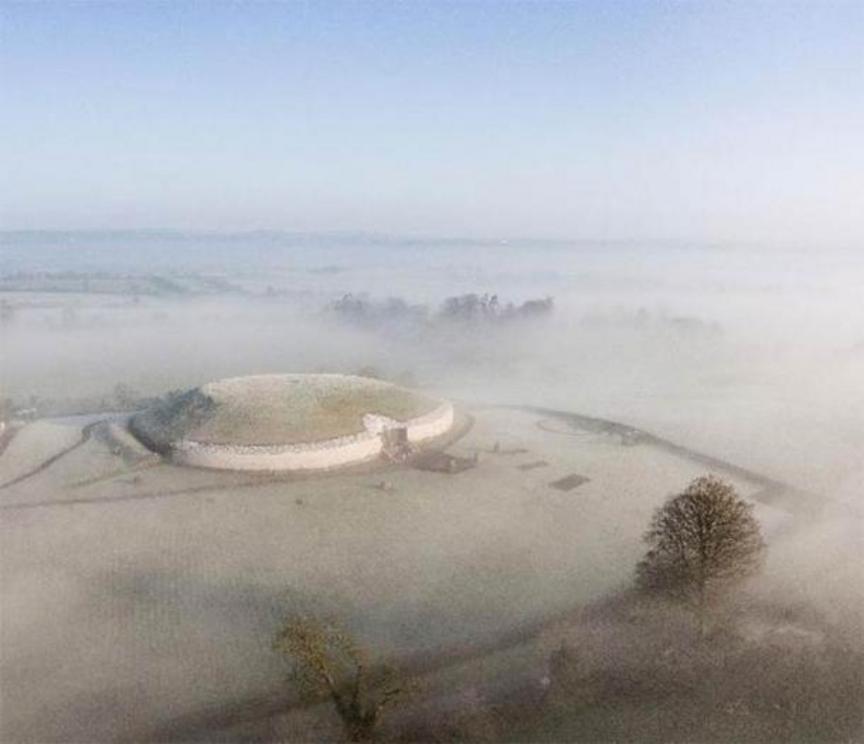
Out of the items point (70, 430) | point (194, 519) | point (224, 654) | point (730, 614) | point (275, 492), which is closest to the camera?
point (224, 654)

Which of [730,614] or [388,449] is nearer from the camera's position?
[730,614]

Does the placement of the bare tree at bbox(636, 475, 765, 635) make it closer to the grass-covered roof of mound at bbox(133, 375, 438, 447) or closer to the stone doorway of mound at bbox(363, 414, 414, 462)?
the stone doorway of mound at bbox(363, 414, 414, 462)

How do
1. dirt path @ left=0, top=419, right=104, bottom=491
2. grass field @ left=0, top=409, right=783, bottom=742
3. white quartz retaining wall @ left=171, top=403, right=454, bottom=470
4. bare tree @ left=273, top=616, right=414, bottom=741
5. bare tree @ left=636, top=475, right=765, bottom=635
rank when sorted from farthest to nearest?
white quartz retaining wall @ left=171, top=403, right=454, bottom=470, dirt path @ left=0, top=419, right=104, bottom=491, bare tree @ left=636, top=475, right=765, bottom=635, grass field @ left=0, top=409, right=783, bottom=742, bare tree @ left=273, top=616, right=414, bottom=741

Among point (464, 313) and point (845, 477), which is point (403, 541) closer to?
point (845, 477)

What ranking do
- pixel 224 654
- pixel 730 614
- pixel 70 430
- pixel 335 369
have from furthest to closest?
pixel 335 369 < pixel 70 430 < pixel 730 614 < pixel 224 654

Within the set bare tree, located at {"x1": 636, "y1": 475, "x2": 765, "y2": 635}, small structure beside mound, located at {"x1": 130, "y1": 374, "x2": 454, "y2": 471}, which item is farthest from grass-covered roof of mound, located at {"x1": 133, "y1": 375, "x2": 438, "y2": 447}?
bare tree, located at {"x1": 636, "y1": 475, "x2": 765, "y2": 635}

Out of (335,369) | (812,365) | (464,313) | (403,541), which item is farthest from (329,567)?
(464,313)
